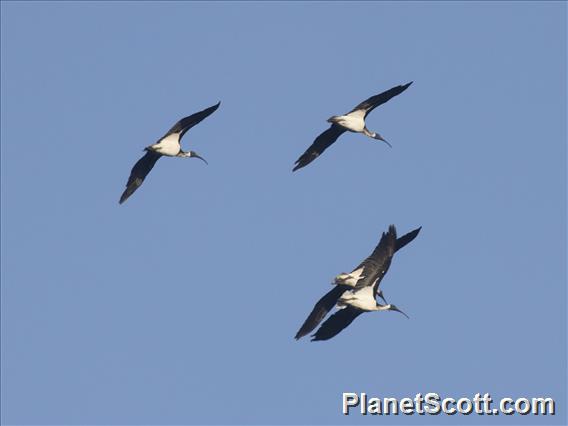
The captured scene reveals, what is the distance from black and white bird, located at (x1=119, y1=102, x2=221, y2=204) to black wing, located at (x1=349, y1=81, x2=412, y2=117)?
5.41 metres

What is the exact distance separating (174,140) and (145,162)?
5.69 ft

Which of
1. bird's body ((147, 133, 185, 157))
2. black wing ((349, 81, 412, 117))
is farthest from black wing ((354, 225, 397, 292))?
bird's body ((147, 133, 185, 157))

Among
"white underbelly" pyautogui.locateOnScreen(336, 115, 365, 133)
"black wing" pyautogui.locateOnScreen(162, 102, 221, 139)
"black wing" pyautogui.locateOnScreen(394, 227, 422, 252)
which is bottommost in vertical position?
"black wing" pyautogui.locateOnScreen(394, 227, 422, 252)

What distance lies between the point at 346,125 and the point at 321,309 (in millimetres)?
7280

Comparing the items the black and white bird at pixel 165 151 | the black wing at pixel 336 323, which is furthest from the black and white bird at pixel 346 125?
the black wing at pixel 336 323

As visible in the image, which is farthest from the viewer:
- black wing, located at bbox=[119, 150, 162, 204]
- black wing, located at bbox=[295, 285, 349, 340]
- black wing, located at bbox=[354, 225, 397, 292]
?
black wing, located at bbox=[119, 150, 162, 204]

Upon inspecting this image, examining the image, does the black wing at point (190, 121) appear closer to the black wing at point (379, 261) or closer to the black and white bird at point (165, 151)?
the black and white bird at point (165, 151)

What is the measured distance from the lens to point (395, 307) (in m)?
45.5

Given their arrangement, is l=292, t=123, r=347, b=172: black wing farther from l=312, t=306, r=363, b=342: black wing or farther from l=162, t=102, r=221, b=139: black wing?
l=312, t=306, r=363, b=342: black wing

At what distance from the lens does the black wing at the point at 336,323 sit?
4522 centimetres

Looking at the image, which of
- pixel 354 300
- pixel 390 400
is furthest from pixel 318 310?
pixel 390 400

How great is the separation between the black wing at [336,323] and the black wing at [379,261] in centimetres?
155

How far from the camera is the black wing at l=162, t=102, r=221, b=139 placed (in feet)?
155

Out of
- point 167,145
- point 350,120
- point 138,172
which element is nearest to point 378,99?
point 350,120
